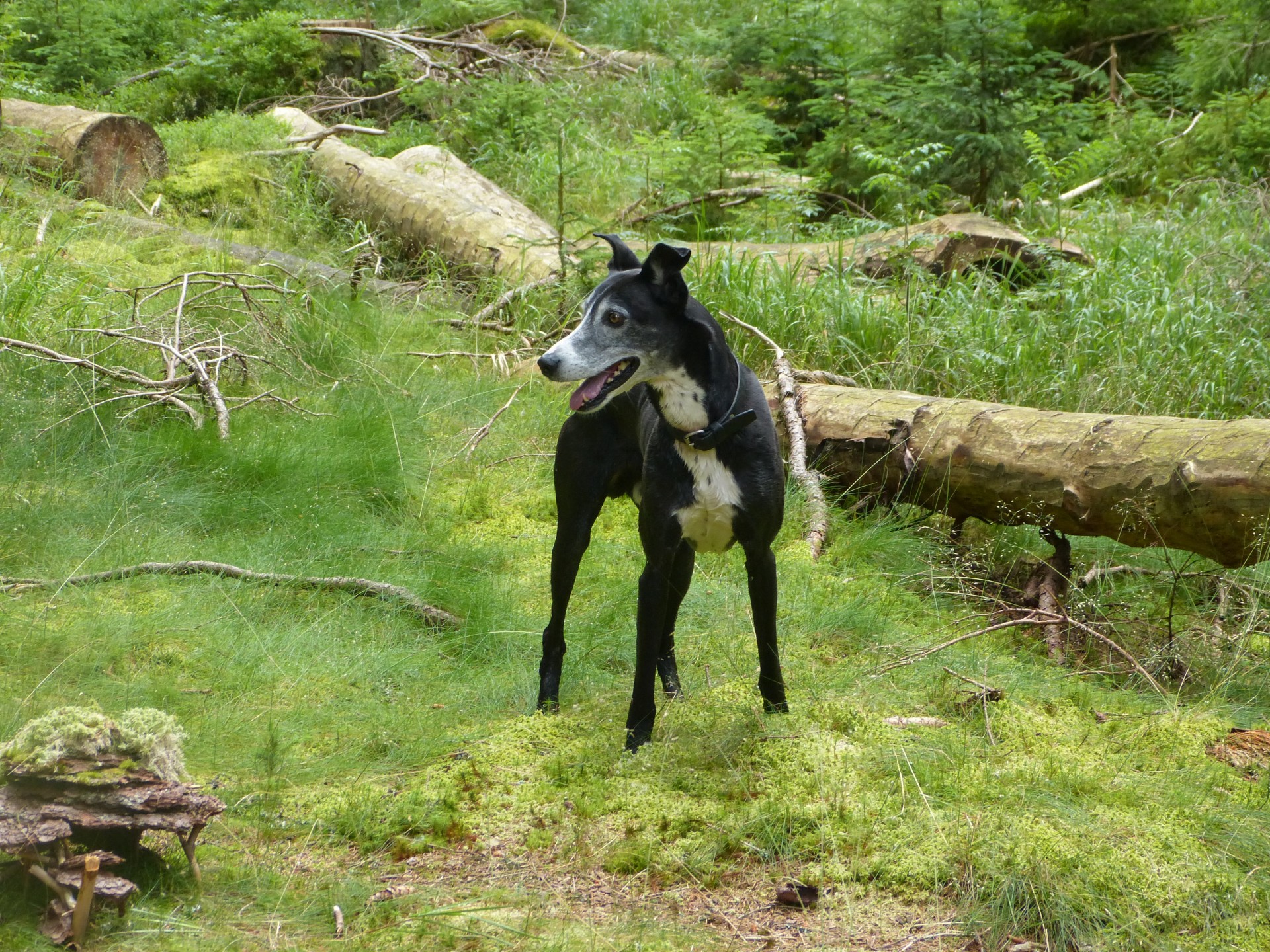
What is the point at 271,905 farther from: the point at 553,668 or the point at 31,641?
the point at 31,641

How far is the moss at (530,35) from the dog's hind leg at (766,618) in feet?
41.6

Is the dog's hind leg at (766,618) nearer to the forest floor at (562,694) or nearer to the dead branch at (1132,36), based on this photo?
the forest floor at (562,694)

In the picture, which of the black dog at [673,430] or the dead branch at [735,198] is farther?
the dead branch at [735,198]

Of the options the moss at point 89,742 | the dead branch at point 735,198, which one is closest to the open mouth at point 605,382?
the moss at point 89,742

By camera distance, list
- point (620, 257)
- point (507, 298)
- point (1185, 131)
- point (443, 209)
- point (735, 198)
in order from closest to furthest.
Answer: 1. point (620, 257)
2. point (507, 298)
3. point (443, 209)
4. point (735, 198)
5. point (1185, 131)

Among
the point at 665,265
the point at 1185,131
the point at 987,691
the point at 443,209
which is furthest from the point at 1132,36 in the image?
the point at 665,265

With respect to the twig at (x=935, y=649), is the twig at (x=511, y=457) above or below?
above

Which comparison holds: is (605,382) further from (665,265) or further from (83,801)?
(83,801)

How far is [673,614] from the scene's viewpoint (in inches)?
153

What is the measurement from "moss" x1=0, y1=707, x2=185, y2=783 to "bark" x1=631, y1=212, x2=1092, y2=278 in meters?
5.94

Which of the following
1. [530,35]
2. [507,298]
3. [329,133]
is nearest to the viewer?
[507,298]

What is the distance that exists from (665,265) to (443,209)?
651 cm

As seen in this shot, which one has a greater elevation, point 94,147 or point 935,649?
point 94,147

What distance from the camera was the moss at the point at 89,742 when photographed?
7.75ft
